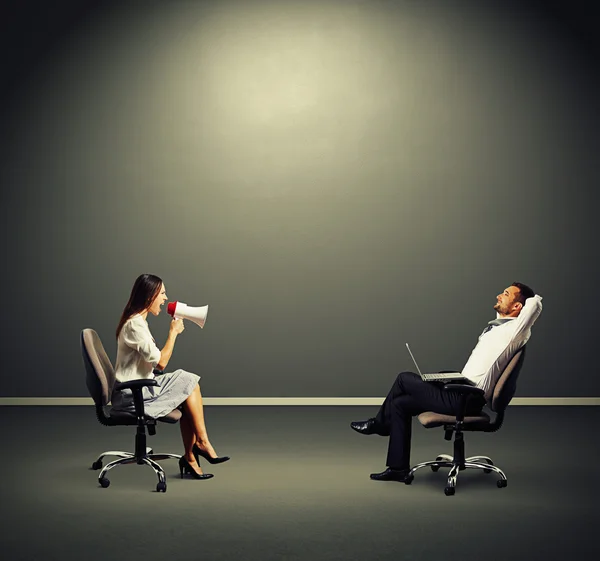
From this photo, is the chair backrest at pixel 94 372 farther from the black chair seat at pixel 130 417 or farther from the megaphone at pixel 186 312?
the megaphone at pixel 186 312

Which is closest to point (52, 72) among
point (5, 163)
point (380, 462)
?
point (5, 163)

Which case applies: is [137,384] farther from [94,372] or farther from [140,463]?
[140,463]

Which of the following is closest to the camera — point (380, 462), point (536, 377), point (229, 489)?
point (229, 489)

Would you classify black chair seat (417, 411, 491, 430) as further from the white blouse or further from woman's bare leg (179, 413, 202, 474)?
the white blouse

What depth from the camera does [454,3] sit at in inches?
327

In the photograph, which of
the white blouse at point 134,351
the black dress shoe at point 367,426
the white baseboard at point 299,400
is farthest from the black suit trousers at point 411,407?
the white baseboard at point 299,400

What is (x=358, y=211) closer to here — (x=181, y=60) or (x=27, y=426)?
(x=181, y=60)

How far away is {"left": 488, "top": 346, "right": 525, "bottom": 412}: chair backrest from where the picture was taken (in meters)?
5.00

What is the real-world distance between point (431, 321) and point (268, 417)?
1.76 m

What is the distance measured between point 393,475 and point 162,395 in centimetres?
137

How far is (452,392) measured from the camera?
5.15 m

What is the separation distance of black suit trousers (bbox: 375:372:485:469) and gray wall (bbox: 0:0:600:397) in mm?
3079

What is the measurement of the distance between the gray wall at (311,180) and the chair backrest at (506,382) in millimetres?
3219

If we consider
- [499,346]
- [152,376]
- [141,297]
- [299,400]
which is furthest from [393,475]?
[299,400]
